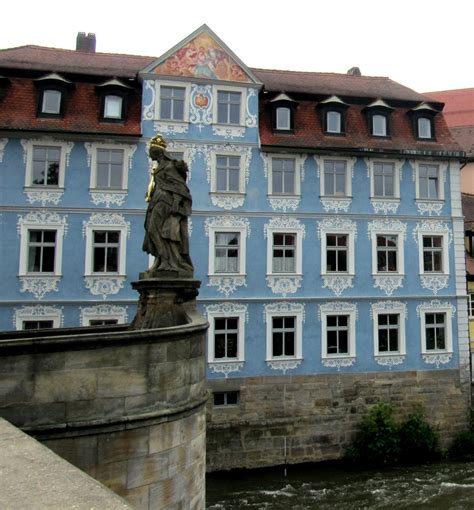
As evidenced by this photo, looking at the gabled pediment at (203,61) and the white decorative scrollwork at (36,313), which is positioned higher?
the gabled pediment at (203,61)

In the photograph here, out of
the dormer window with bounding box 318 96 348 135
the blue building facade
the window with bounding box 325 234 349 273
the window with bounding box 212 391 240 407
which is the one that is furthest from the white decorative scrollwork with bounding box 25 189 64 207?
the dormer window with bounding box 318 96 348 135

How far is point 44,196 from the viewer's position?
15312 millimetres

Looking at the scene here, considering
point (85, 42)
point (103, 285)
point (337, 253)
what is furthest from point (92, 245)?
point (85, 42)

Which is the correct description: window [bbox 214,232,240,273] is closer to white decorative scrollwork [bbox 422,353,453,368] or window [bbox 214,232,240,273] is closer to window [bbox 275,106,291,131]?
window [bbox 275,106,291,131]

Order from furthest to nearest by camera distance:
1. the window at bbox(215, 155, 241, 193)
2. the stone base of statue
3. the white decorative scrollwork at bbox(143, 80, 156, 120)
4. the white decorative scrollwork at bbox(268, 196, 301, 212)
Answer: the white decorative scrollwork at bbox(268, 196, 301, 212)
the window at bbox(215, 155, 241, 193)
the white decorative scrollwork at bbox(143, 80, 156, 120)
the stone base of statue

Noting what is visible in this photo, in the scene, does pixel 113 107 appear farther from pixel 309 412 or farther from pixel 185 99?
pixel 309 412

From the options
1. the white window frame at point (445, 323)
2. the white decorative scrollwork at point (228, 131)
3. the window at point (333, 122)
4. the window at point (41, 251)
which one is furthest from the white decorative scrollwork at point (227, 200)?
the white window frame at point (445, 323)

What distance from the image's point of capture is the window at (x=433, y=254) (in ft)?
57.8

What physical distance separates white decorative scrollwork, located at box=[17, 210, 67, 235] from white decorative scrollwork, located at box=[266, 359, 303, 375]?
7.70 m

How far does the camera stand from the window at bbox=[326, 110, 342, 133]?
17.6 metres

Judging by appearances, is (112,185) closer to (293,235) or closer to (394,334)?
(293,235)

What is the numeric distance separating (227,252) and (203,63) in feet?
21.0

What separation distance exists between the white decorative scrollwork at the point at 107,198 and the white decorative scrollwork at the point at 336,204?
665cm

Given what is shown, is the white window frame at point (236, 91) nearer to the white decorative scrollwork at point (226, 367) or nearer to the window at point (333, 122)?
the window at point (333, 122)
